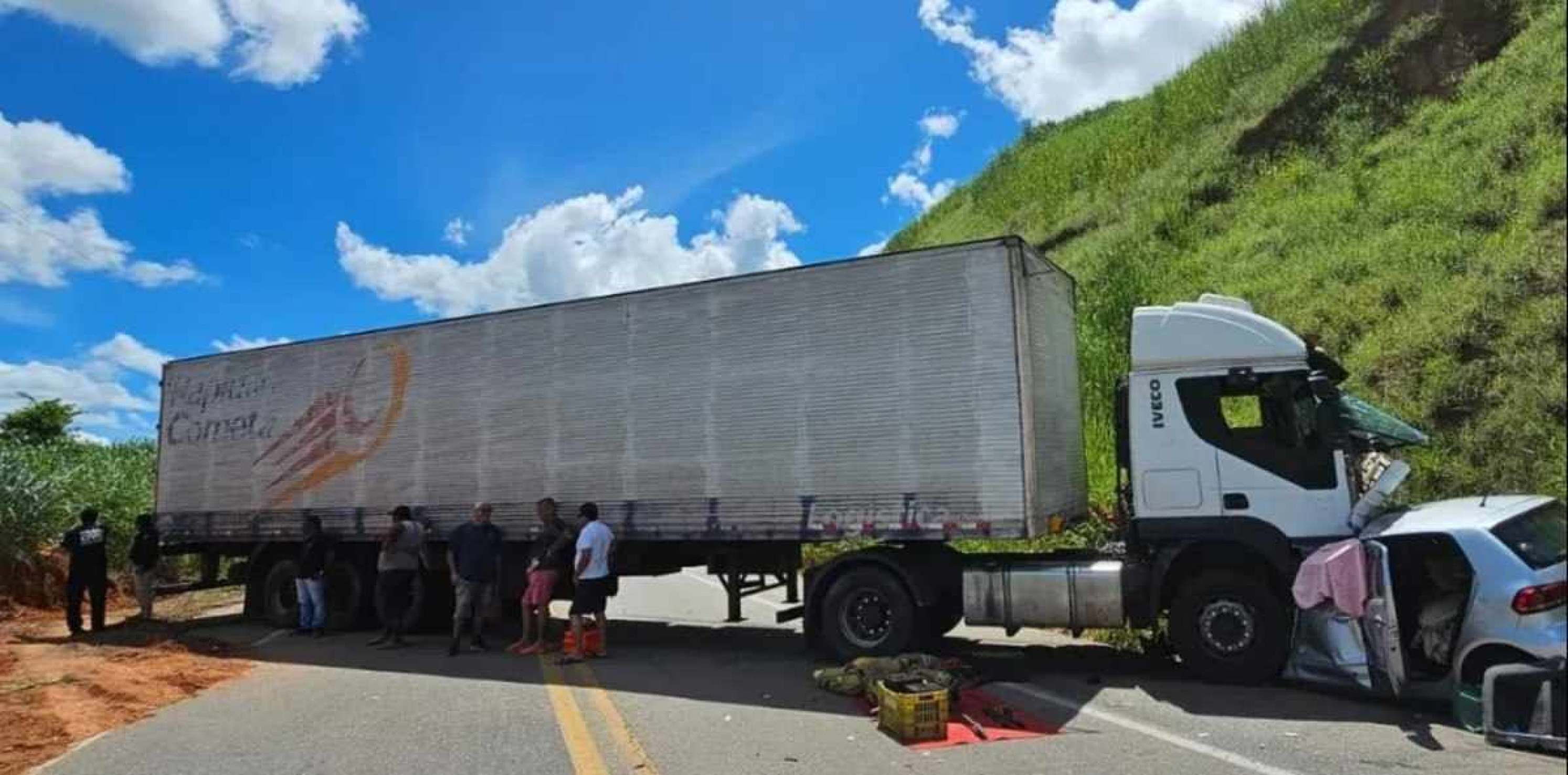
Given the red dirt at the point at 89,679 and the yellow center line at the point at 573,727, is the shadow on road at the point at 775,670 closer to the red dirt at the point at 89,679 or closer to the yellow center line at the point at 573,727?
the yellow center line at the point at 573,727

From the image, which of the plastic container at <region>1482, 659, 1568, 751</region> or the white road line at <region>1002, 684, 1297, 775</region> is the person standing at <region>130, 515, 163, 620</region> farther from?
the plastic container at <region>1482, 659, 1568, 751</region>

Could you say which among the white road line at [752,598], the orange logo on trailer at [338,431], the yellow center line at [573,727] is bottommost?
the yellow center line at [573,727]

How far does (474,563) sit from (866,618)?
4347 millimetres

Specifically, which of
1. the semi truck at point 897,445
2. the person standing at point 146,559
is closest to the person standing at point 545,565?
the semi truck at point 897,445

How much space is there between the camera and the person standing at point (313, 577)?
512 inches

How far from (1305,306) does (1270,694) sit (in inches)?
371

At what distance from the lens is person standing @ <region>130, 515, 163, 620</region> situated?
14.7 meters

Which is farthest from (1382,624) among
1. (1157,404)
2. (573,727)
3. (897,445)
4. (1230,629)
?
(573,727)

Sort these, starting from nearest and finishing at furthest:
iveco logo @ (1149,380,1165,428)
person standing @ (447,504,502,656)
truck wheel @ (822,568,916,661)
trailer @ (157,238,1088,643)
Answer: iveco logo @ (1149,380,1165,428)
trailer @ (157,238,1088,643)
truck wheel @ (822,568,916,661)
person standing @ (447,504,502,656)

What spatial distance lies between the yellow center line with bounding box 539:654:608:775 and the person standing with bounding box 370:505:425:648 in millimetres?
2869

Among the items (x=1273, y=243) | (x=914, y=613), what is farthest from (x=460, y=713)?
(x=1273, y=243)

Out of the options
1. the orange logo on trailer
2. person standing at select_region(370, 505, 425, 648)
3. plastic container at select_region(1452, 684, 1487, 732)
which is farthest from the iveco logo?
the orange logo on trailer

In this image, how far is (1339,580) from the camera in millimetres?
7172

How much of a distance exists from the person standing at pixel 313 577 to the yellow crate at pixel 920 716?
8935 mm
